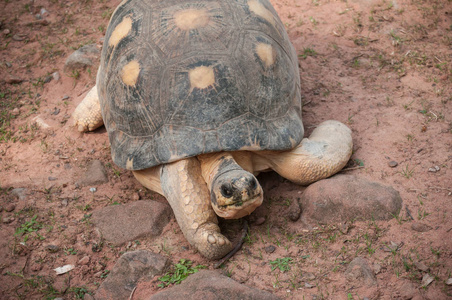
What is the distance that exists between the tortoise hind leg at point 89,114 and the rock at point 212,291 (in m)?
2.48

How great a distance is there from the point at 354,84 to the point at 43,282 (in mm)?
3712

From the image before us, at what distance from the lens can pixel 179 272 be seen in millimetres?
3338

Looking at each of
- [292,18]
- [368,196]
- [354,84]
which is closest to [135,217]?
[368,196]

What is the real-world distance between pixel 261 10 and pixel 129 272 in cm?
249

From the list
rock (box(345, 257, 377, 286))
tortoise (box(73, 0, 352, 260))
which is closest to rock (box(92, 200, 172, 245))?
tortoise (box(73, 0, 352, 260))

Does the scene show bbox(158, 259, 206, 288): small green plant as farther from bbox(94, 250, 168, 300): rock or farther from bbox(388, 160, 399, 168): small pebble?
bbox(388, 160, 399, 168): small pebble

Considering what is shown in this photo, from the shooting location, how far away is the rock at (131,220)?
3729mm

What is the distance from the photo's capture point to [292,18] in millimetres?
6328

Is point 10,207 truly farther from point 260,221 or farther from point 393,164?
point 393,164

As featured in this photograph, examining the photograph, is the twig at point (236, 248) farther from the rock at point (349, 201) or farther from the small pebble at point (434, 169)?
the small pebble at point (434, 169)

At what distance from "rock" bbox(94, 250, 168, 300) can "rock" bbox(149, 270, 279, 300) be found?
0.34m

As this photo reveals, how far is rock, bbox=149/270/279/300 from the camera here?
284 centimetres

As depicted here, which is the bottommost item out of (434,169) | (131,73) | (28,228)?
(28,228)

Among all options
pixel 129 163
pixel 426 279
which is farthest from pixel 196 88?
pixel 426 279
